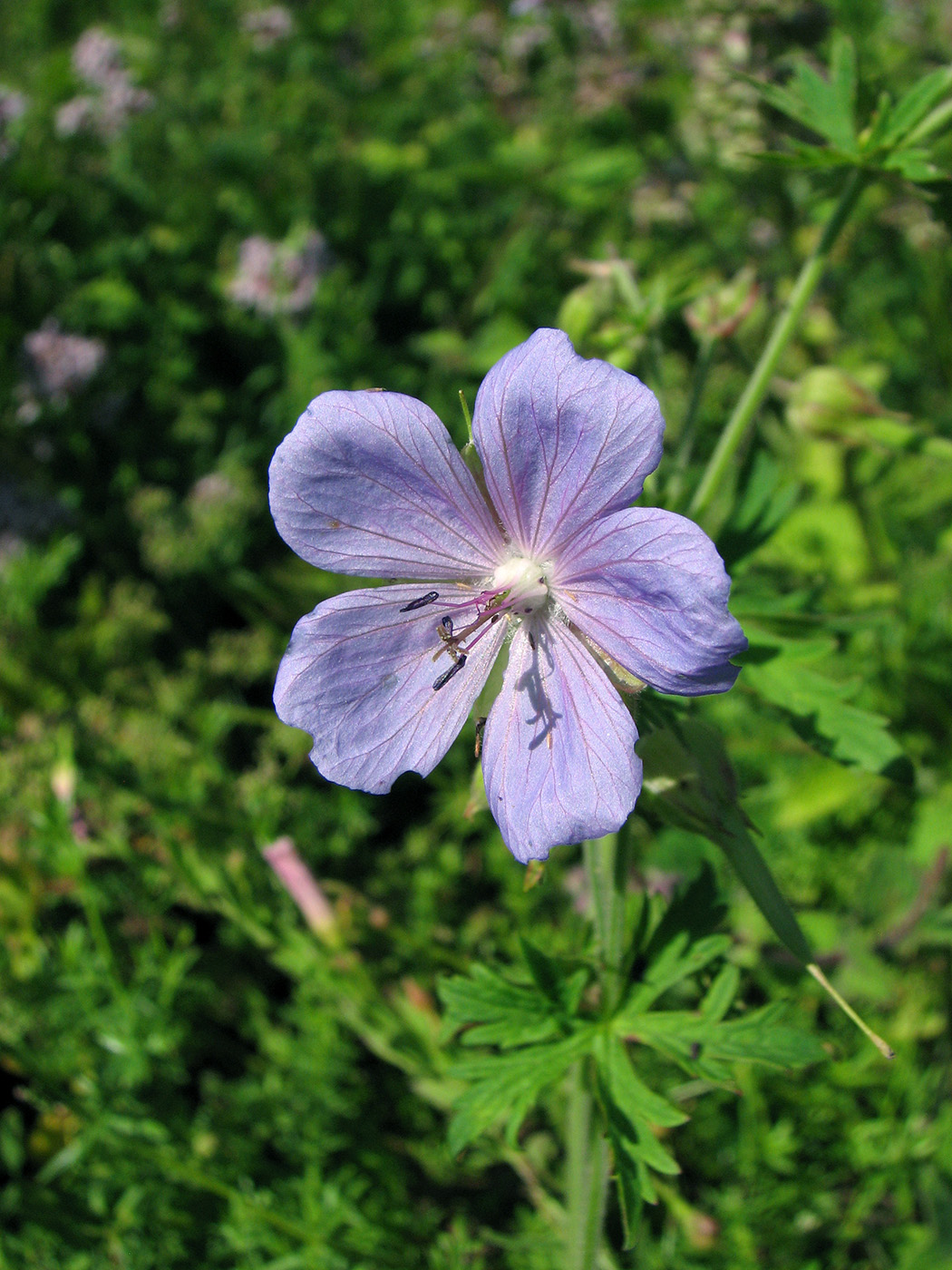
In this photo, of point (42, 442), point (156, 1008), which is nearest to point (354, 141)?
point (42, 442)

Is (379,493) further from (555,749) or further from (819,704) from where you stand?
(819,704)

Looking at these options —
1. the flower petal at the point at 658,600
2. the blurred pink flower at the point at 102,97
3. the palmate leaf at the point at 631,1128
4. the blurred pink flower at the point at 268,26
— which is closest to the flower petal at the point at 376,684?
the flower petal at the point at 658,600

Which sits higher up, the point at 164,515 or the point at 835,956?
the point at 164,515

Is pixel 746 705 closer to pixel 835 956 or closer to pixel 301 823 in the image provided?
pixel 835 956

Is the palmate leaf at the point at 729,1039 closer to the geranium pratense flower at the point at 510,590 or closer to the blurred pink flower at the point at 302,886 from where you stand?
the geranium pratense flower at the point at 510,590

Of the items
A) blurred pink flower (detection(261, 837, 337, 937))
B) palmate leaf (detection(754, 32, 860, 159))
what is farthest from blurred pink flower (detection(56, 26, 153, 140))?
palmate leaf (detection(754, 32, 860, 159))

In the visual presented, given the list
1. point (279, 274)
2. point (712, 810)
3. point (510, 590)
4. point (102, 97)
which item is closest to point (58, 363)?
point (279, 274)
